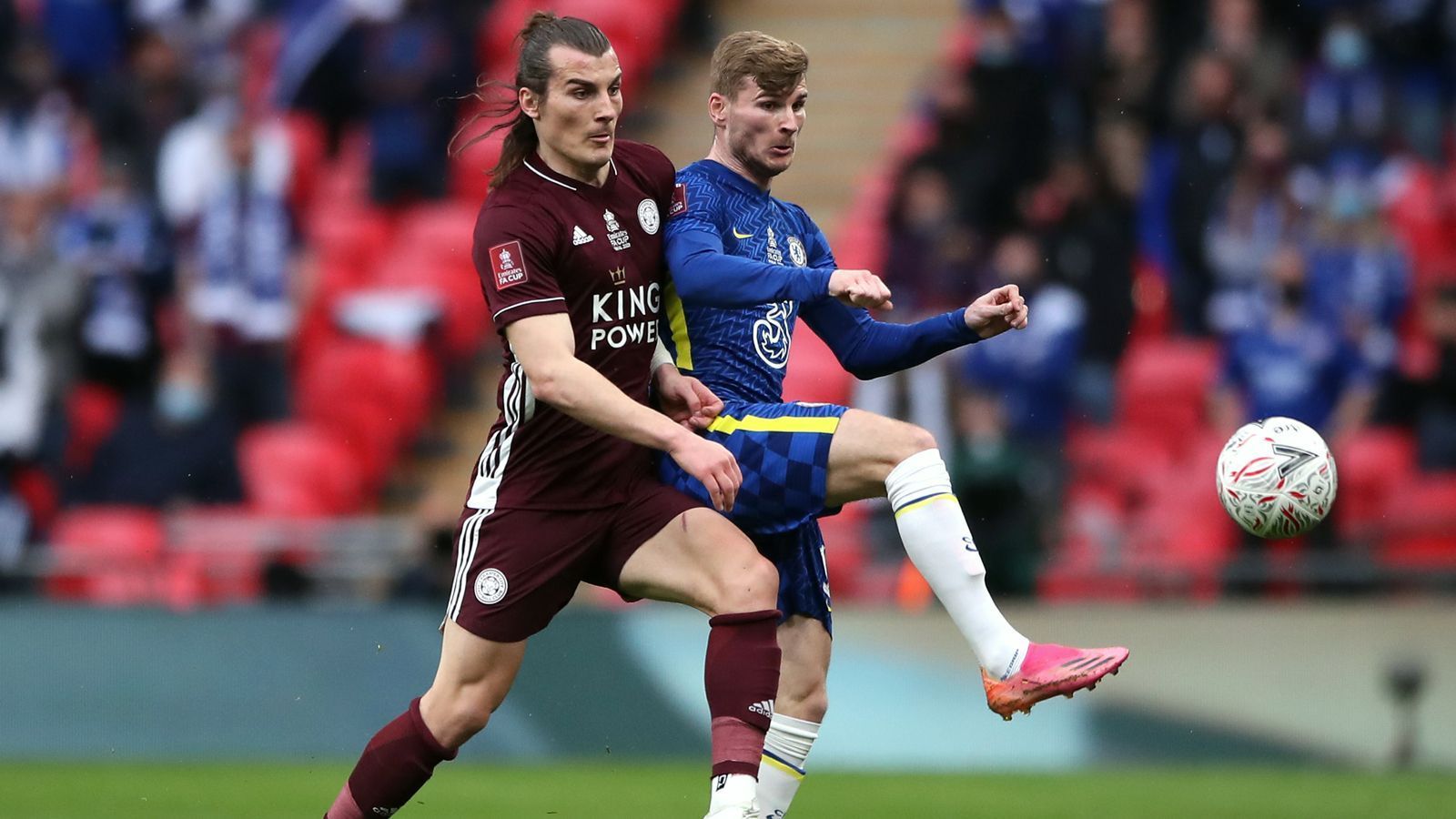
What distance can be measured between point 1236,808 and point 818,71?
7419 millimetres

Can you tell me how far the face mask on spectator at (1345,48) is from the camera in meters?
12.0

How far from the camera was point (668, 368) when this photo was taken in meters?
5.92

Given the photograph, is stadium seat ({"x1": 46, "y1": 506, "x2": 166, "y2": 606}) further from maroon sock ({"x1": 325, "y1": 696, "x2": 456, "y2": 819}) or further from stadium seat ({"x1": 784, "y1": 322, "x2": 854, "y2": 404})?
maroon sock ({"x1": 325, "y1": 696, "x2": 456, "y2": 819})

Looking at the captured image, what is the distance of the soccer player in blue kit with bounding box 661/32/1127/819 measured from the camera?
18.1ft

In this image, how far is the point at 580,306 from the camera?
5.78 meters

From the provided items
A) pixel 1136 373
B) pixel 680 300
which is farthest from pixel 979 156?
pixel 680 300

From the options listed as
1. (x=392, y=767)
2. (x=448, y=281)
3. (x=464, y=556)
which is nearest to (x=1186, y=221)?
(x=448, y=281)

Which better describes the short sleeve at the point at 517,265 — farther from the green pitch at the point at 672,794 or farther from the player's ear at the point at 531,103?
the green pitch at the point at 672,794

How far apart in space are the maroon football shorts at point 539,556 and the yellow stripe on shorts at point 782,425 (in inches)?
9.9

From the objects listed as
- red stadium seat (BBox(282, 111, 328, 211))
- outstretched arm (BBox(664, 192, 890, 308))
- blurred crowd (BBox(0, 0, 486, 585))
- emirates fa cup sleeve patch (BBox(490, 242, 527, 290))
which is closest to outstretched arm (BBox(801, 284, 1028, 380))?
outstretched arm (BBox(664, 192, 890, 308))

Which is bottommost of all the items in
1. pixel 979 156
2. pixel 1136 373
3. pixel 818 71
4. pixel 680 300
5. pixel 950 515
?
pixel 950 515

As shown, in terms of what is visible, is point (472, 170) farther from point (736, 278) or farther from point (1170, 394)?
point (736, 278)

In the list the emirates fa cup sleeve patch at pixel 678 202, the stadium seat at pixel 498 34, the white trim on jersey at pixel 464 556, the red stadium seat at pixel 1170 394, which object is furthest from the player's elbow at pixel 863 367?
the stadium seat at pixel 498 34

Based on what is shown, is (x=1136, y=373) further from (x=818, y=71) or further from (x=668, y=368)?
(x=668, y=368)
